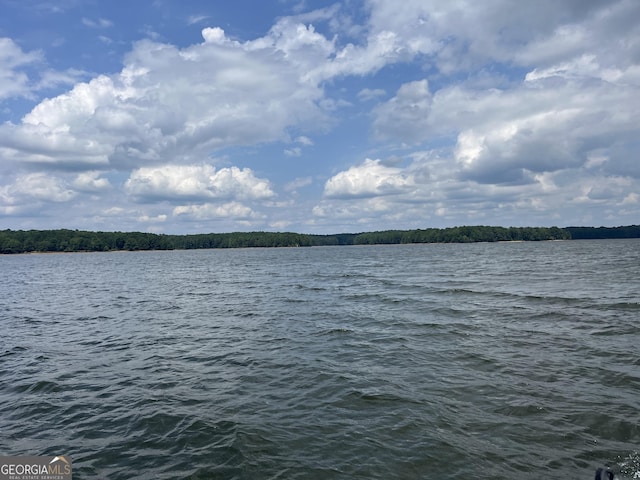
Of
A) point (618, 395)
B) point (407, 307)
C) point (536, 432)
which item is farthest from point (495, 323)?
point (536, 432)

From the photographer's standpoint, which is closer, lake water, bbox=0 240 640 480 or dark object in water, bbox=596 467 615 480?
dark object in water, bbox=596 467 615 480

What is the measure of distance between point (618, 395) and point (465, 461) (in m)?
6.65

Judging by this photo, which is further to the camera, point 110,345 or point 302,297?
point 302,297

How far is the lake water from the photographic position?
8.63 m

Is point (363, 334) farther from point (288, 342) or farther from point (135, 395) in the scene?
point (135, 395)

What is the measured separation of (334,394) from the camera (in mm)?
12492

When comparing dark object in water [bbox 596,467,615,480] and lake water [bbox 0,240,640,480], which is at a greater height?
dark object in water [bbox 596,467,615,480]

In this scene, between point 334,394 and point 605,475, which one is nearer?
point 605,475

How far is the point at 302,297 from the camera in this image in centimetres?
3669

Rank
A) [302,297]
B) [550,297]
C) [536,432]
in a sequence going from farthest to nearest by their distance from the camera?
[302,297] < [550,297] < [536,432]

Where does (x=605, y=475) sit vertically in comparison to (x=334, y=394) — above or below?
above

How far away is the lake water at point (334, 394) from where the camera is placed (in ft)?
28.3

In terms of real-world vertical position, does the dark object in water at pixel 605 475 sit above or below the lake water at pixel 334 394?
above

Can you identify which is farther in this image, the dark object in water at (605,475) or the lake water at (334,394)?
the lake water at (334,394)
